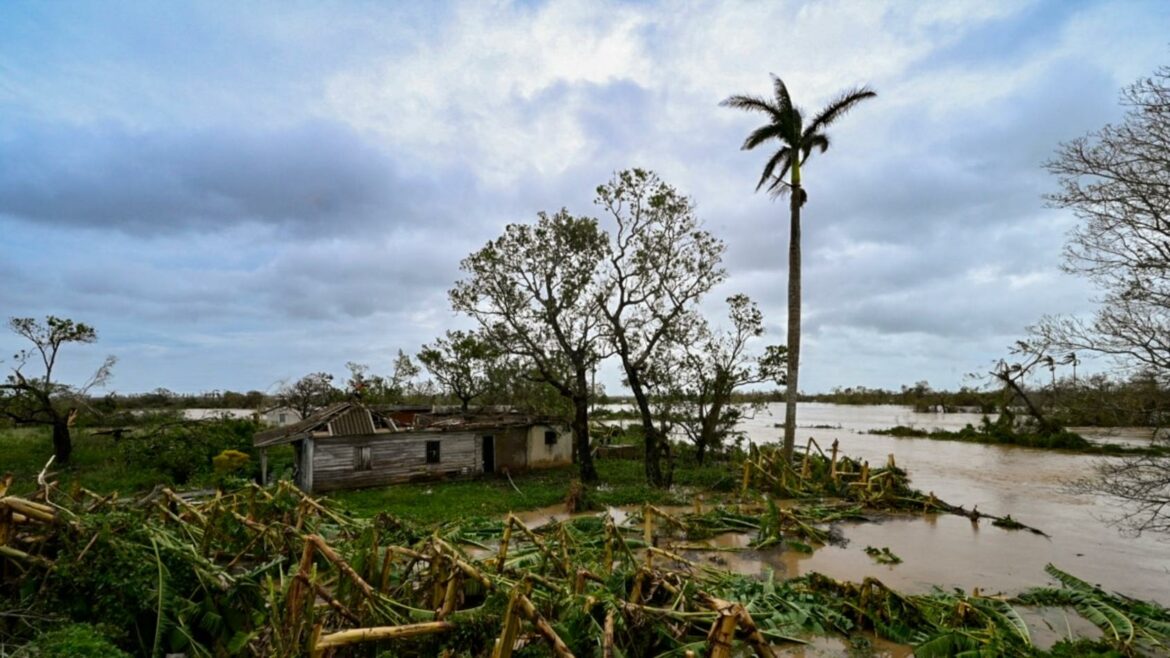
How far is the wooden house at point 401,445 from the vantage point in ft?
64.2

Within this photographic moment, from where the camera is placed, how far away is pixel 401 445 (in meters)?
21.1

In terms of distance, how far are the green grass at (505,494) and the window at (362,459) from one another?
875 millimetres

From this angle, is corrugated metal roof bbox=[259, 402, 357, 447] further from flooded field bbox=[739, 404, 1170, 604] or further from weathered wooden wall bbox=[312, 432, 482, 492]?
flooded field bbox=[739, 404, 1170, 604]

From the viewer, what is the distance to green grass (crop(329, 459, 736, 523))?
1639cm

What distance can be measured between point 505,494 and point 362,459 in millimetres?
5389

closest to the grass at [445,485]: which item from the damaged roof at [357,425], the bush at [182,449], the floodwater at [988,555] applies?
the bush at [182,449]

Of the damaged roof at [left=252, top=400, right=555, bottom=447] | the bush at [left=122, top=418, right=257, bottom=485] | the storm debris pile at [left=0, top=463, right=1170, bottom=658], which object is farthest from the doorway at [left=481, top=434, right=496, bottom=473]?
the storm debris pile at [left=0, top=463, right=1170, bottom=658]

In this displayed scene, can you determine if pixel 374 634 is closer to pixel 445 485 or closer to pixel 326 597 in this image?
pixel 326 597

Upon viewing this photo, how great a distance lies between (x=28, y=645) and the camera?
359cm

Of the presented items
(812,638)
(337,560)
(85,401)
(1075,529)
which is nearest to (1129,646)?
(812,638)

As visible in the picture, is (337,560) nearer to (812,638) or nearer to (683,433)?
(812,638)

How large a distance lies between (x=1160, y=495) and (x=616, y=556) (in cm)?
807

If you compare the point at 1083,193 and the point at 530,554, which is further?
the point at 1083,193

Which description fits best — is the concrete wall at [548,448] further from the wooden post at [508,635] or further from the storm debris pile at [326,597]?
the wooden post at [508,635]
